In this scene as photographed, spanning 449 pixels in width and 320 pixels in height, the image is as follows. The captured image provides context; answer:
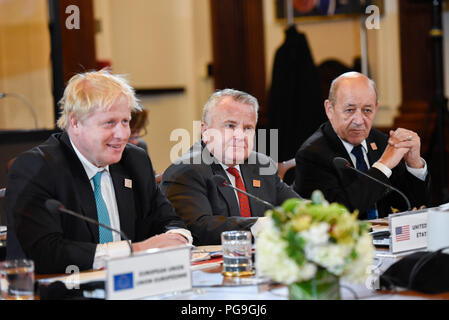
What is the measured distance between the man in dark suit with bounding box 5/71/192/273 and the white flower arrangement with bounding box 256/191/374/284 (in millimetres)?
785

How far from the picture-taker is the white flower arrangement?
1460mm

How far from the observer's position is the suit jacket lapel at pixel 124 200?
2486 millimetres

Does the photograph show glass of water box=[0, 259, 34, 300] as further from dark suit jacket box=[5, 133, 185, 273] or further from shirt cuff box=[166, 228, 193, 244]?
shirt cuff box=[166, 228, 193, 244]

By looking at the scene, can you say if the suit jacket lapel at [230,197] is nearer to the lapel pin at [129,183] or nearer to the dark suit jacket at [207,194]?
the dark suit jacket at [207,194]

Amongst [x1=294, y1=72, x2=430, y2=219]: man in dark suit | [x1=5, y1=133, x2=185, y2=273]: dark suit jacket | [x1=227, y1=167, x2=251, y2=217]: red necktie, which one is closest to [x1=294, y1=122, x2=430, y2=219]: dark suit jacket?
[x1=294, y1=72, x2=430, y2=219]: man in dark suit

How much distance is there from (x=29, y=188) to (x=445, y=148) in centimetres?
419

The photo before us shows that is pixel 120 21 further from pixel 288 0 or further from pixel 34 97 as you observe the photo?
pixel 288 0

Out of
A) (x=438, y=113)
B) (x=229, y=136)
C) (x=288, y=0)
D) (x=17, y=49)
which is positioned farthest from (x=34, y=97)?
(x=229, y=136)

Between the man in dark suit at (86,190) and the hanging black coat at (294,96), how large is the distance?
125 inches

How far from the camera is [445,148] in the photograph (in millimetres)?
5746

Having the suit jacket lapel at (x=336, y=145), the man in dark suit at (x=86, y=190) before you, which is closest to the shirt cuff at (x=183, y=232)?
the man in dark suit at (x=86, y=190)

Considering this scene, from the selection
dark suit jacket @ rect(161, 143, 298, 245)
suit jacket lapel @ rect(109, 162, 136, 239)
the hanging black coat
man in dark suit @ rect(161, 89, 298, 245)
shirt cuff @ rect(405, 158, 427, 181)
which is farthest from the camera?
the hanging black coat

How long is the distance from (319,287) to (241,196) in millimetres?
1369

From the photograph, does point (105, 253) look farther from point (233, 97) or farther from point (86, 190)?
point (233, 97)
